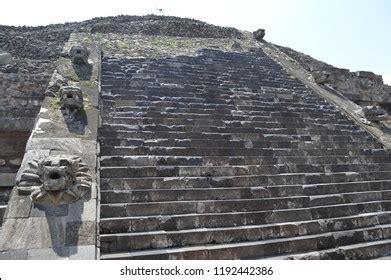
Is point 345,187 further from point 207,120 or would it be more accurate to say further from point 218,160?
point 207,120

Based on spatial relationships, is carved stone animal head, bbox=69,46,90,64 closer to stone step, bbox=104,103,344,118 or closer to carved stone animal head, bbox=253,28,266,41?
stone step, bbox=104,103,344,118

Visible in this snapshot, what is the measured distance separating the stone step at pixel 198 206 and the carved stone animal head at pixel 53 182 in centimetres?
46

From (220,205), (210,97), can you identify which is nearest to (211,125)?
(210,97)

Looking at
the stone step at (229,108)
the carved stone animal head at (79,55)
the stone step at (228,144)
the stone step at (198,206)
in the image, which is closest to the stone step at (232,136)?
the stone step at (228,144)

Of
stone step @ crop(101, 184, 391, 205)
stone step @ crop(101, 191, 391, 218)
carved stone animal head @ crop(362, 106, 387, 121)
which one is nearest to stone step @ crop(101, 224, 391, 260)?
stone step @ crop(101, 191, 391, 218)

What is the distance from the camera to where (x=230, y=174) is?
5.68 metres

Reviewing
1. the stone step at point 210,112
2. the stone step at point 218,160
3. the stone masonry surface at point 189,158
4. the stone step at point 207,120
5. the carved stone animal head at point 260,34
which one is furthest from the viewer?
the carved stone animal head at point 260,34

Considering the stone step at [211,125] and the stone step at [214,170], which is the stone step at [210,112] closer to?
the stone step at [211,125]

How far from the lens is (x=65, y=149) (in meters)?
4.96

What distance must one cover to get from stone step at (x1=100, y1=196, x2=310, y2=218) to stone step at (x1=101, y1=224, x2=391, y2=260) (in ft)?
2.03

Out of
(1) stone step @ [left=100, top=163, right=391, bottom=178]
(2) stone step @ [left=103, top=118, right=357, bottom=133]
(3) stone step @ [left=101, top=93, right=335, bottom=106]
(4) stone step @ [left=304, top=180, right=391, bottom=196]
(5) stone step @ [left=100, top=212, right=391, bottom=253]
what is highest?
(3) stone step @ [left=101, top=93, right=335, bottom=106]

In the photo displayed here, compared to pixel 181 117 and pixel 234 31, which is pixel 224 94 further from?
pixel 234 31

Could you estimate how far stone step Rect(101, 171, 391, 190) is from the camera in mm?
4973

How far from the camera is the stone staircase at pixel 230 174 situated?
4414 mm
